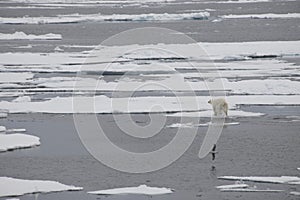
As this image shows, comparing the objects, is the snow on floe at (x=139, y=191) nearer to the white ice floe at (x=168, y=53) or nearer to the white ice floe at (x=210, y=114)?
the white ice floe at (x=210, y=114)

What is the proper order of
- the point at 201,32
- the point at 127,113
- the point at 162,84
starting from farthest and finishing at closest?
the point at 201,32, the point at 162,84, the point at 127,113

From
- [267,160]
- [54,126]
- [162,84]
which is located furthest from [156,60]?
[267,160]

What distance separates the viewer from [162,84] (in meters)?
17.5

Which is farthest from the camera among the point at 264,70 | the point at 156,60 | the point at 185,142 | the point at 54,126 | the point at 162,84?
the point at 156,60

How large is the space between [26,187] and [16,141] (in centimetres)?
258

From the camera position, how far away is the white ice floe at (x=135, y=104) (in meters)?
14.4

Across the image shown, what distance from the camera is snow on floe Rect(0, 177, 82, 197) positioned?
355 inches

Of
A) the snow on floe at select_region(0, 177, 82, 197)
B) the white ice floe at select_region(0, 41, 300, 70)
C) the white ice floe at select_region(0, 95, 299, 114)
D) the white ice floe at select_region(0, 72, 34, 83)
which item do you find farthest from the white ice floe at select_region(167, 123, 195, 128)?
the white ice floe at select_region(0, 41, 300, 70)

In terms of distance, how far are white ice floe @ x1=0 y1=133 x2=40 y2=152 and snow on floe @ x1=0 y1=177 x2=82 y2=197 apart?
1855mm

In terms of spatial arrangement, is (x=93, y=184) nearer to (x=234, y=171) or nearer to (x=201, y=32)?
(x=234, y=171)

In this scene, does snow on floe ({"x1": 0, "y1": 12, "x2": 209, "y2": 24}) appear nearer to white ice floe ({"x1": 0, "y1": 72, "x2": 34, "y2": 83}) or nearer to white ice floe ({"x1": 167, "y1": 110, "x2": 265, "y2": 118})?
white ice floe ({"x1": 0, "y1": 72, "x2": 34, "y2": 83})

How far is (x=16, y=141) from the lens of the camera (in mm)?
11656

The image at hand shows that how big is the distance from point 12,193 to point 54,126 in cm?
418

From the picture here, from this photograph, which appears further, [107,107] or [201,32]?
[201,32]
